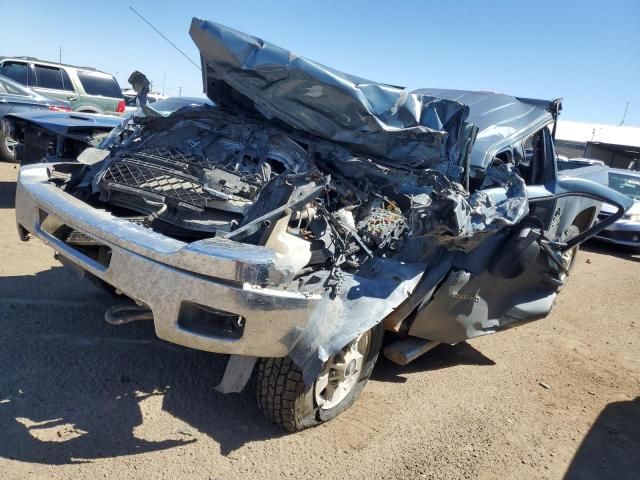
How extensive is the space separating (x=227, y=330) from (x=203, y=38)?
6.46 feet

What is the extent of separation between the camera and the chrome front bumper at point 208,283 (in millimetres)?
2277

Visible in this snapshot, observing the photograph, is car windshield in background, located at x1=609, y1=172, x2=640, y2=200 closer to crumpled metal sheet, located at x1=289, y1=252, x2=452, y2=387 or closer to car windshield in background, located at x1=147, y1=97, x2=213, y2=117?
car windshield in background, located at x1=147, y1=97, x2=213, y2=117

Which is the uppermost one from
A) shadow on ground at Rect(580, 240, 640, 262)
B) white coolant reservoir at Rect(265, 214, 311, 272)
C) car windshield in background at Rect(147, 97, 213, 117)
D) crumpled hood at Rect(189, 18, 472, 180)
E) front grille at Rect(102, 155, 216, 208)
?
crumpled hood at Rect(189, 18, 472, 180)

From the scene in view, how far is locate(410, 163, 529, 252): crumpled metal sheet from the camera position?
9.09 ft

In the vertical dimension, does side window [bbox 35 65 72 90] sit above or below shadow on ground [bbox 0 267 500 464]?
above

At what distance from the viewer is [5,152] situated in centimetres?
948

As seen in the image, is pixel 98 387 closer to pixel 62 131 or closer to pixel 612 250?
pixel 62 131

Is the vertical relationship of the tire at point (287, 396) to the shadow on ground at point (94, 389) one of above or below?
above

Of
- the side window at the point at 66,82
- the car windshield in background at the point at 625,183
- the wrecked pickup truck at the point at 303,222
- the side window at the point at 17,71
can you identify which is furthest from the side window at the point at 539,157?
the side window at the point at 17,71

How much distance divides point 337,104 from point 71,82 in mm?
10409

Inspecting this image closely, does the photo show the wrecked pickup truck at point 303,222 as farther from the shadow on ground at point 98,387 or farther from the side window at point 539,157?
the shadow on ground at point 98,387

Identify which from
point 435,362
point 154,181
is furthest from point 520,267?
point 154,181

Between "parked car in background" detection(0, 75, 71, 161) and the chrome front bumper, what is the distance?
7975 mm

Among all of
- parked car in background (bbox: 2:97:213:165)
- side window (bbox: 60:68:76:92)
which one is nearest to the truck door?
parked car in background (bbox: 2:97:213:165)
